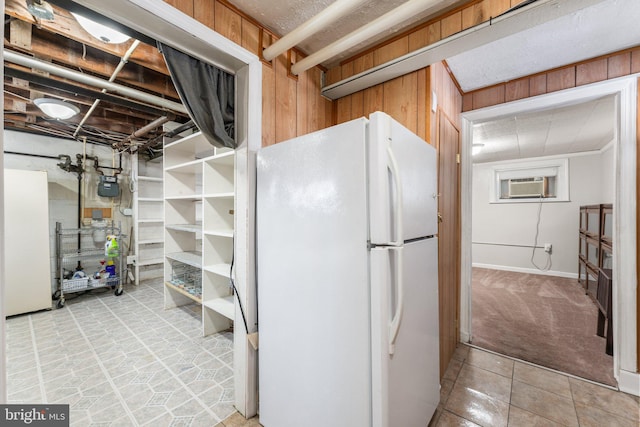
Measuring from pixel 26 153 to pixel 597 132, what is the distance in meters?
8.22

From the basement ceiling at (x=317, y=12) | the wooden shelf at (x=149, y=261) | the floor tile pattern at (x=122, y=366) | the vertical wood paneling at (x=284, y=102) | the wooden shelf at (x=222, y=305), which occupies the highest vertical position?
the basement ceiling at (x=317, y=12)

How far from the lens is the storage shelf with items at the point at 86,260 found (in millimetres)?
3529

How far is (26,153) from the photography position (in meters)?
3.65

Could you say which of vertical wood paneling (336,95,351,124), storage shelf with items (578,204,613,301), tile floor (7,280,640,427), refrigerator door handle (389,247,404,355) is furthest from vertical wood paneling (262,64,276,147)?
storage shelf with items (578,204,613,301)

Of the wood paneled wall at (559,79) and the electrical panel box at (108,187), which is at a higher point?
the wood paneled wall at (559,79)

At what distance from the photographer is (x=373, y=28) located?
135cm

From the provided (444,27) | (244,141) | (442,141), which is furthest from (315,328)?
(444,27)

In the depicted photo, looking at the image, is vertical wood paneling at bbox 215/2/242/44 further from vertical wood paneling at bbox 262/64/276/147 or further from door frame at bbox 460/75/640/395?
door frame at bbox 460/75/640/395

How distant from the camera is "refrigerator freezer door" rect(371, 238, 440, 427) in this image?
3.29 ft

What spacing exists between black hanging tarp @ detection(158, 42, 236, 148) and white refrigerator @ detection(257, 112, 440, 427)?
327mm

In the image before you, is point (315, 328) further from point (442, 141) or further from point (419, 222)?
point (442, 141)

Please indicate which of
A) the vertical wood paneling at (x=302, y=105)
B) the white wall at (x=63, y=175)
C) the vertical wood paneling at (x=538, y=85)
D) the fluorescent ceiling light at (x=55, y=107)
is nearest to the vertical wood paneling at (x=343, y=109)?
the vertical wood paneling at (x=302, y=105)

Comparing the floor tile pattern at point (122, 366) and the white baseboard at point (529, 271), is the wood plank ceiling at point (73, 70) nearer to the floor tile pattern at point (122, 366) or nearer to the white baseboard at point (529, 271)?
the floor tile pattern at point (122, 366)

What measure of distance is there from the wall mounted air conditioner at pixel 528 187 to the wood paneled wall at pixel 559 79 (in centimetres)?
404
